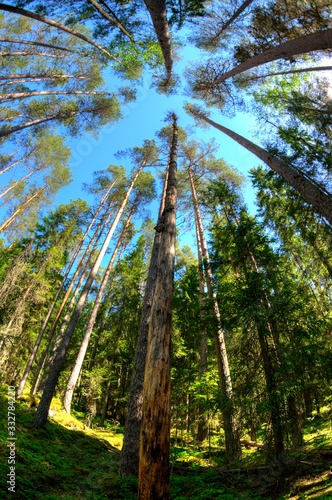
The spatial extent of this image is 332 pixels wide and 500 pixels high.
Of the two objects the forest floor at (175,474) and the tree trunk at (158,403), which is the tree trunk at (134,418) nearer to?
the forest floor at (175,474)

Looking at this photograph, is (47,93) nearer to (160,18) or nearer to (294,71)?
(160,18)

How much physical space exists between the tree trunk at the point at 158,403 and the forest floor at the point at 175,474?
2.57m

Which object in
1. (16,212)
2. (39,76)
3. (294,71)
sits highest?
(39,76)

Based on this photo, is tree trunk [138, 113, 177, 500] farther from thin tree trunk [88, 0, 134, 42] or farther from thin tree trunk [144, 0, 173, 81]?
thin tree trunk [88, 0, 134, 42]

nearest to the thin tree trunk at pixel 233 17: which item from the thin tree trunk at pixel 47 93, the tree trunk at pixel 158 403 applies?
the thin tree trunk at pixel 47 93

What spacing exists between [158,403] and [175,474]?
18.4 ft

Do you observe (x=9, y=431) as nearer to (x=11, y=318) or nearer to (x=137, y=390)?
(x=137, y=390)

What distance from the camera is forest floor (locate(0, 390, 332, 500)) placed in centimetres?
406

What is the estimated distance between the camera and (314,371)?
523cm

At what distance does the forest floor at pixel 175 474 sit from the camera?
13.3ft

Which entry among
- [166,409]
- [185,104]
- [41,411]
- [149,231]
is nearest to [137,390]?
[166,409]

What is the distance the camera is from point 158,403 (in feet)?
9.45

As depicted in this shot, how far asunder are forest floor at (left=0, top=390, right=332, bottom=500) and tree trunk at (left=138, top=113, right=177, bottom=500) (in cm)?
257

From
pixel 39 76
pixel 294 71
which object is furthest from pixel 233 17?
pixel 39 76
